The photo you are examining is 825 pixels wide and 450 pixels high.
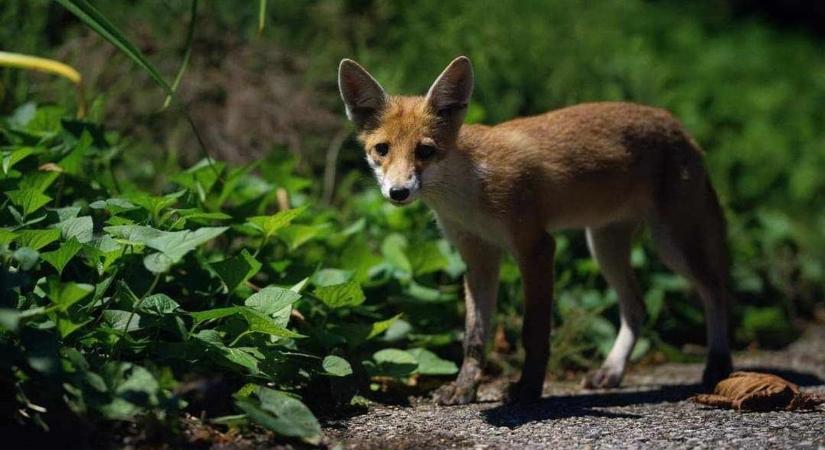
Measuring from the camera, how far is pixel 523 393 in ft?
15.9

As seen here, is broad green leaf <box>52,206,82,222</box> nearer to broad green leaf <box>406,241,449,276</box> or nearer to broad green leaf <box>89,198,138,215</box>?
broad green leaf <box>89,198,138,215</box>

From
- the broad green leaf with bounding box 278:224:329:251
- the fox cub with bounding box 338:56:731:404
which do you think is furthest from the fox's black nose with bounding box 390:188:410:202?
the broad green leaf with bounding box 278:224:329:251

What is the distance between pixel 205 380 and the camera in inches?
138

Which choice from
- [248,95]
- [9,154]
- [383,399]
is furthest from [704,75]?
[9,154]

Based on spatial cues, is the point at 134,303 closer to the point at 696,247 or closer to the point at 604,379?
the point at 604,379

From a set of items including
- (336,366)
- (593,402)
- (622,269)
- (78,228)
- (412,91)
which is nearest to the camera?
(78,228)

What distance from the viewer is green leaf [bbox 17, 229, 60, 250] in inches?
148

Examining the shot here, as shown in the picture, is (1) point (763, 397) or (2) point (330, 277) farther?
(2) point (330, 277)

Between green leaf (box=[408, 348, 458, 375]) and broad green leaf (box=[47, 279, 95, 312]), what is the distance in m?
1.94

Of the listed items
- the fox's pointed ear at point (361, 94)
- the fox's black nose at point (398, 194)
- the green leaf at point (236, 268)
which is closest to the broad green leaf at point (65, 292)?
the green leaf at point (236, 268)

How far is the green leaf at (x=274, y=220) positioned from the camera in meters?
4.44

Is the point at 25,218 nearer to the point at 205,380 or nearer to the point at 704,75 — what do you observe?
the point at 205,380

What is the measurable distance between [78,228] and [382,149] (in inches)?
58.6

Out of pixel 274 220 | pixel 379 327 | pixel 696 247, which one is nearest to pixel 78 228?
pixel 274 220
